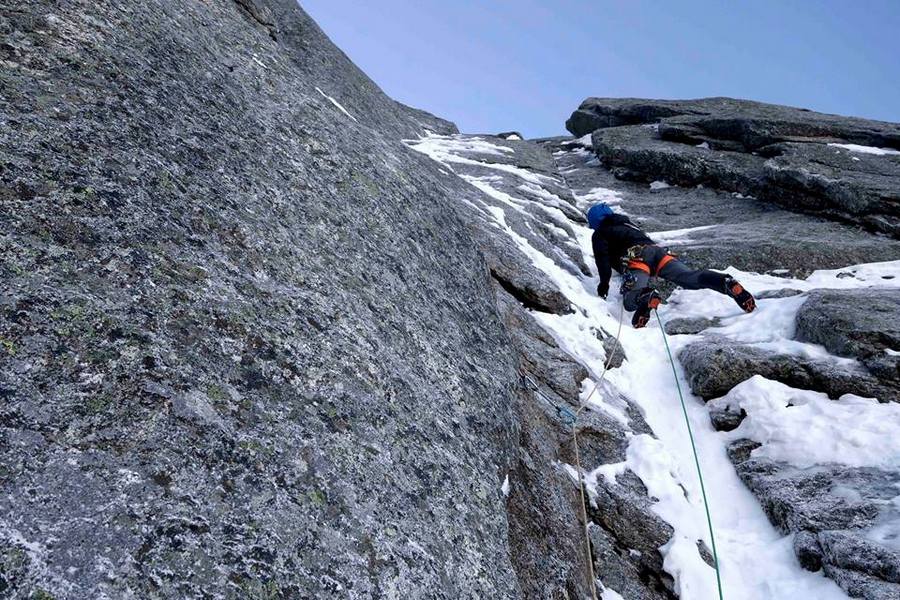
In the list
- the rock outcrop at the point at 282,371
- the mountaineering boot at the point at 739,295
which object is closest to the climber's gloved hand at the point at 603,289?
the mountaineering boot at the point at 739,295

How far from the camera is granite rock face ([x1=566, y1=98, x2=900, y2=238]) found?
16.5m

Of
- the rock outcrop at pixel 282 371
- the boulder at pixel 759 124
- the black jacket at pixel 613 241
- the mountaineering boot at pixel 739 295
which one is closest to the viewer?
the rock outcrop at pixel 282 371

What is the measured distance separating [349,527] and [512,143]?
2549cm

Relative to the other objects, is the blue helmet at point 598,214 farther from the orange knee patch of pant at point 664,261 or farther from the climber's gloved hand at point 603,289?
the orange knee patch of pant at point 664,261

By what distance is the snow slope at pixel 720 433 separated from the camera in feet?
19.0

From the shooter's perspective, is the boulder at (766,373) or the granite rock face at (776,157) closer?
the boulder at (766,373)

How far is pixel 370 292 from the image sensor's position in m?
5.17

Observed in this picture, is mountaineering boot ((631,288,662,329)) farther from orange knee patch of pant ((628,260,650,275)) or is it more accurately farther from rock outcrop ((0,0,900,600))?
rock outcrop ((0,0,900,600))

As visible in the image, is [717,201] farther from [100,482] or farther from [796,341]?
[100,482]

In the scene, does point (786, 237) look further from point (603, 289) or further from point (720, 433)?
point (720, 433)

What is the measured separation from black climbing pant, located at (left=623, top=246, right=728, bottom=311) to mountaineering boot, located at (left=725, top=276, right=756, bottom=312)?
83 mm

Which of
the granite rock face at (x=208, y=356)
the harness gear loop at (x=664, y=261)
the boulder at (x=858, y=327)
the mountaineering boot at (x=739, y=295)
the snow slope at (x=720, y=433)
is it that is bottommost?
the granite rock face at (x=208, y=356)

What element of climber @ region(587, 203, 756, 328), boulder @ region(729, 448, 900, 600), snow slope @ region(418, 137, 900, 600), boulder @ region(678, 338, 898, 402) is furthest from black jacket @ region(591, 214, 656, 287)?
boulder @ region(729, 448, 900, 600)

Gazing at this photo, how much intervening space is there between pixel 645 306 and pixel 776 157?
12735mm
